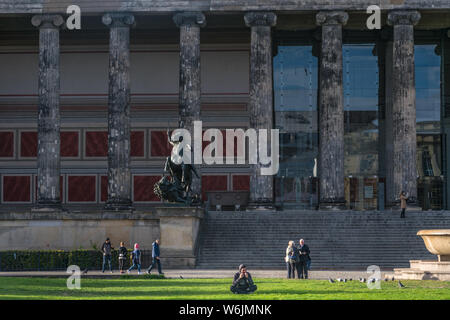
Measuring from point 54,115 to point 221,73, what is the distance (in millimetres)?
13505

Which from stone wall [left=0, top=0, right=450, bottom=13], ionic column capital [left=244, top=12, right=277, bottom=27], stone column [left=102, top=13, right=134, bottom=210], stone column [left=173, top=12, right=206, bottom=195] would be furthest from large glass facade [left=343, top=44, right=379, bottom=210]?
stone column [left=102, top=13, right=134, bottom=210]

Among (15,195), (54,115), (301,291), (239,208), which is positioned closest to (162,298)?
(301,291)

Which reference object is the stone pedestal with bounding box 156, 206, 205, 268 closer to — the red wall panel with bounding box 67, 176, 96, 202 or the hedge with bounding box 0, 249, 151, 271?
the hedge with bounding box 0, 249, 151, 271

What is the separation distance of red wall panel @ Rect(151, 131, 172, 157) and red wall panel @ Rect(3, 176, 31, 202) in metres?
8.89

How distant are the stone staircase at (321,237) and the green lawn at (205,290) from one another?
1152 centimetres

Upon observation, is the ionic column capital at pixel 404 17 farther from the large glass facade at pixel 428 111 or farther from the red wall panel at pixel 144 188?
the red wall panel at pixel 144 188

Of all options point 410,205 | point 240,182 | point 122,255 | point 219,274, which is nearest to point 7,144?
point 240,182

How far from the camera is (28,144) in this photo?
213 feet

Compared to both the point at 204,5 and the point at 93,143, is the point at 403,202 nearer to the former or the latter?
the point at 204,5

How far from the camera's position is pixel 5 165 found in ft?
213

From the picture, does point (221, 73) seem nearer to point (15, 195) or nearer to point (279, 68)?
point (279, 68)

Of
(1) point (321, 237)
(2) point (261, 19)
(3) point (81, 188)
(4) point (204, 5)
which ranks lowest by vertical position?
(1) point (321, 237)

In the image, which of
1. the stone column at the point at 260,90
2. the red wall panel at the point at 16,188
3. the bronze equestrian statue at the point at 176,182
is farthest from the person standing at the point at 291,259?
the red wall panel at the point at 16,188

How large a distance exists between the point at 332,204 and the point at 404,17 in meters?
11.9
